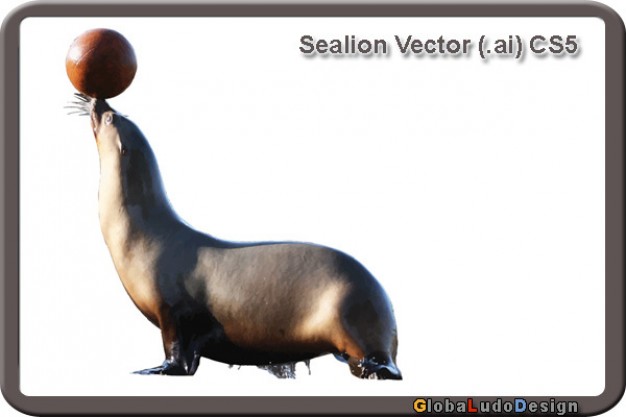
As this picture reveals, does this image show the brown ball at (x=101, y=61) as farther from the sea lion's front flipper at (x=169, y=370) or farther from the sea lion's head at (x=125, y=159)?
the sea lion's front flipper at (x=169, y=370)

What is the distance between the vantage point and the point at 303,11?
31.4 feet

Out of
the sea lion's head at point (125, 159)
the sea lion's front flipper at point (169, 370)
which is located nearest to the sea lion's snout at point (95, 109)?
the sea lion's head at point (125, 159)

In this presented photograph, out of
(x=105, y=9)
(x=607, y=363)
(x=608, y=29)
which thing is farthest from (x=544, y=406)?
(x=105, y=9)

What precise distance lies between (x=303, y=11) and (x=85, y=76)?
1.83m

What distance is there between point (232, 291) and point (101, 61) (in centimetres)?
197

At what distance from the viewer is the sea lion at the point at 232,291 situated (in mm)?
9695

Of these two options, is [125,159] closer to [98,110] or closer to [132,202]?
[132,202]

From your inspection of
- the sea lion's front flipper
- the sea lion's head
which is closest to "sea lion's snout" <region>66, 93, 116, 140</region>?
the sea lion's head

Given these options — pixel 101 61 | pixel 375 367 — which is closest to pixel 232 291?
pixel 375 367

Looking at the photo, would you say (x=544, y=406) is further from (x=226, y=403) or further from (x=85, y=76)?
(x=85, y=76)

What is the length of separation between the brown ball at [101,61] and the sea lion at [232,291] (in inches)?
17.4

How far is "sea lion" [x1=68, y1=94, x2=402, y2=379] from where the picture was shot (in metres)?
9.70

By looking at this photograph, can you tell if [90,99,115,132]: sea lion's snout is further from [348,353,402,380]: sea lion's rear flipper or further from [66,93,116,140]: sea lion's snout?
[348,353,402,380]: sea lion's rear flipper

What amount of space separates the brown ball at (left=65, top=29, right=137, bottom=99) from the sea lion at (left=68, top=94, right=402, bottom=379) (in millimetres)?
442
